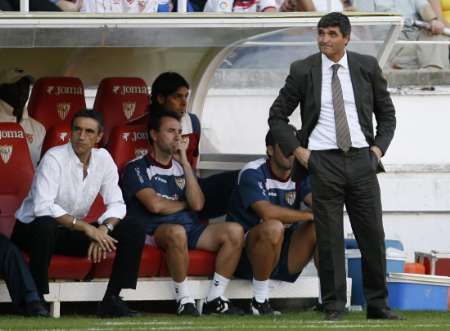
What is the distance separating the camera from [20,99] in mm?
13328

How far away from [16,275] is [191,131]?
2.42m

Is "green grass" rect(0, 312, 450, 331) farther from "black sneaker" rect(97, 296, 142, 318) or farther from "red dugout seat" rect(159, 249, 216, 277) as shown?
"red dugout seat" rect(159, 249, 216, 277)

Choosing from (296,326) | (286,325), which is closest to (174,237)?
(286,325)

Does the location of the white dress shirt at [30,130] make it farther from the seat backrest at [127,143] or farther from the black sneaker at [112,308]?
the black sneaker at [112,308]

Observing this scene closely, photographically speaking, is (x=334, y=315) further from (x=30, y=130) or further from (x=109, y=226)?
(x=30, y=130)

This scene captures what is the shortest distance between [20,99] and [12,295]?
2166 millimetres

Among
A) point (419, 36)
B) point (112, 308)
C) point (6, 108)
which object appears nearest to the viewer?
point (112, 308)

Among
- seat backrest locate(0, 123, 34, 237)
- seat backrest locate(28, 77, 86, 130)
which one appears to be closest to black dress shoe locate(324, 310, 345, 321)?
seat backrest locate(0, 123, 34, 237)

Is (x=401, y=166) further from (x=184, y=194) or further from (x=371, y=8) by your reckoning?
(x=184, y=194)

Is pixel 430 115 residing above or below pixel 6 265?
above

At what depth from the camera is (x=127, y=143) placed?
13.1 meters

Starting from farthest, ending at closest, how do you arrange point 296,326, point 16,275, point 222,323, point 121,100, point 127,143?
point 121,100
point 127,143
point 16,275
point 222,323
point 296,326

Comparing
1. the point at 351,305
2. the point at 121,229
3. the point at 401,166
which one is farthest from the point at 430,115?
the point at 121,229

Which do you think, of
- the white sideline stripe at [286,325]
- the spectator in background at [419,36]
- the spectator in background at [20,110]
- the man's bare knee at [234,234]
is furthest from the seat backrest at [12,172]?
the spectator in background at [419,36]
